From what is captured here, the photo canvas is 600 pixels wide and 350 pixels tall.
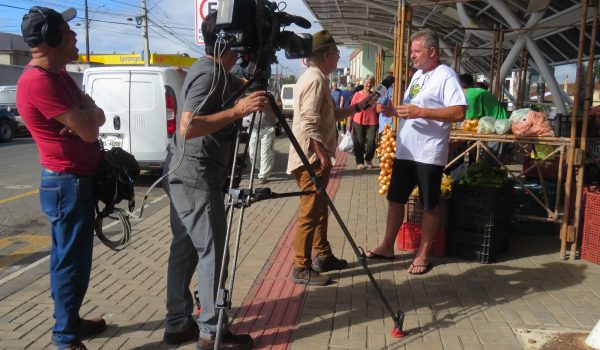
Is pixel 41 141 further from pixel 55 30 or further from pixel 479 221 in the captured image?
pixel 479 221

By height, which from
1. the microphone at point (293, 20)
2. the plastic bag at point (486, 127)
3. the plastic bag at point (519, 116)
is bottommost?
the plastic bag at point (486, 127)

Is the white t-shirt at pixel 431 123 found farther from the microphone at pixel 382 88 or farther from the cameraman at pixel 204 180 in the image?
the cameraman at pixel 204 180

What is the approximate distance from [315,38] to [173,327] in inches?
94.9

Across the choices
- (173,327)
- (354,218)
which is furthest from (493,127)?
(173,327)

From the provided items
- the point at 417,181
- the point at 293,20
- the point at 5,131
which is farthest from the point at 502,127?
the point at 5,131

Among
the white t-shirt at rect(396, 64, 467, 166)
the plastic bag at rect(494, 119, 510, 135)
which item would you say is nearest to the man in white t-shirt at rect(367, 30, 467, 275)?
the white t-shirt at rect(396, 64, 467, 166)

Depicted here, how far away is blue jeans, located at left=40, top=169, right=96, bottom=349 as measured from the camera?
9.92 ft

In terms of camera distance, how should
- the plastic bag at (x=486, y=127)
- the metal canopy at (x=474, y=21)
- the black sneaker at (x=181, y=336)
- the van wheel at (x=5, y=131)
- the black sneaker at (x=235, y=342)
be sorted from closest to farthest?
the black sneaker at (x=235, y=342), the black sneaker at (x=181, y=336), the plastic bag at (x=486, y=127), the metal canopy at (x=474, y=21), the van wheel at (x=5, y=131)

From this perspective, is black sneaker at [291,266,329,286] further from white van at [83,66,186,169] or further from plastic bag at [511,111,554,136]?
white van at [83,66,186,169]

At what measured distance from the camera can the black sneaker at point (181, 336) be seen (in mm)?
3385

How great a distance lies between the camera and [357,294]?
4.19m

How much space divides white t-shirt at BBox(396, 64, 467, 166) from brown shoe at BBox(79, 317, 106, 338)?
2717 mm

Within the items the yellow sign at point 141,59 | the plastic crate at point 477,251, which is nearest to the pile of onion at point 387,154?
the plastic crate at point 477,251

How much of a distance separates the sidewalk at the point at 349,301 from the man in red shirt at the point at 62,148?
50 cm
